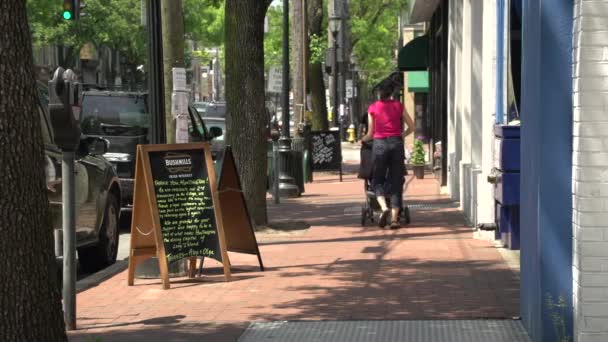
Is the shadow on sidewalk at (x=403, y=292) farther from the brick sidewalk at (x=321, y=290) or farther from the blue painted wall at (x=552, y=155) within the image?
the blue painted wall at (x=552, y=155)

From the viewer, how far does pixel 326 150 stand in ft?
89.3

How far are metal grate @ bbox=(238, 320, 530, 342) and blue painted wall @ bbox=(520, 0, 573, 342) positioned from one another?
0.77 m

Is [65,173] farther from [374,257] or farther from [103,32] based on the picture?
[103,32]

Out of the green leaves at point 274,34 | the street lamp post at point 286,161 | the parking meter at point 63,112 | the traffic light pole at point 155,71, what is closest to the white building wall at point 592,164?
the parking meter at point 63,112

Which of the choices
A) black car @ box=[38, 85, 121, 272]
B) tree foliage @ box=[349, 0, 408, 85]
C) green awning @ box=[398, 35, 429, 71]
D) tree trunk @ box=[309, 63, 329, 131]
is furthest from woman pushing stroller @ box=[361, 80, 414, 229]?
tree foliage @ box=[349, 0, 408, 85]

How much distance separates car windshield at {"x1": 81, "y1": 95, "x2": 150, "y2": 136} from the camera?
56.4 ft

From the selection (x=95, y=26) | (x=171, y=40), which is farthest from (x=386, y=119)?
(x=95, y=26)

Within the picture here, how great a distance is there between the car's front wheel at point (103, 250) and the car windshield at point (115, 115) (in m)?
5.15

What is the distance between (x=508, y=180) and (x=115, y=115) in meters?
8.38

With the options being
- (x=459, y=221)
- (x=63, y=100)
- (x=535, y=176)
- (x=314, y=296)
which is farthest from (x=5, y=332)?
(x=459, y=221)

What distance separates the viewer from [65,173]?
311 inches

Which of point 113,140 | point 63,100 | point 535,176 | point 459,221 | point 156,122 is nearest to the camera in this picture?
point 535,176

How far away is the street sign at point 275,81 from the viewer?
75.5 ft

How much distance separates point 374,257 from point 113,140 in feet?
21.5
